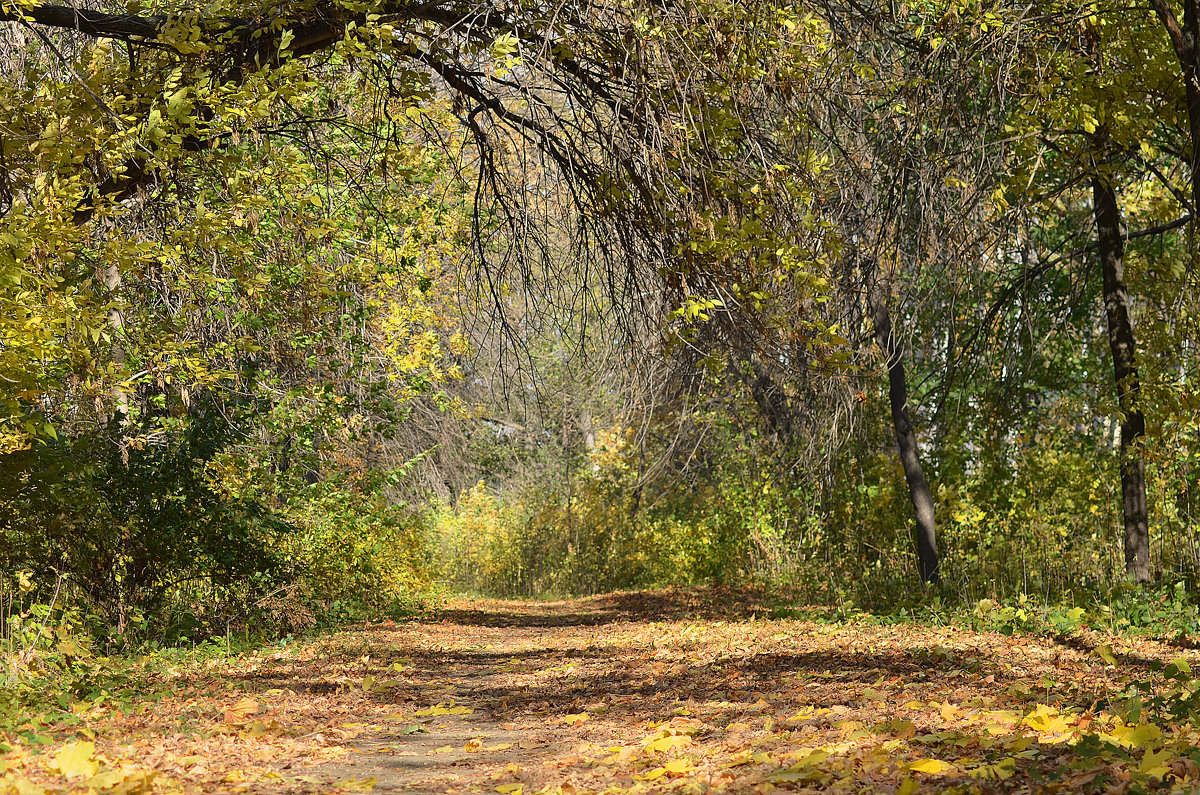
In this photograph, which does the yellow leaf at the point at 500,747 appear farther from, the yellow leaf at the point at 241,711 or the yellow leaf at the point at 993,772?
the yellow leaf at the point at 993,772

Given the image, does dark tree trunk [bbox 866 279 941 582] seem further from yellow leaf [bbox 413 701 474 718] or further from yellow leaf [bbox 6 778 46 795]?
yellow leaf [bbox 6 778 46 795]

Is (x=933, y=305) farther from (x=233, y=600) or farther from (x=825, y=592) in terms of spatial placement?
(x=233, y=600)

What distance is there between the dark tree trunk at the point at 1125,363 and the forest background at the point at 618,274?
4 centimetres

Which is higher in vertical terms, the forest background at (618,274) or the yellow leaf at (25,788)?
the forest background at (618,274)

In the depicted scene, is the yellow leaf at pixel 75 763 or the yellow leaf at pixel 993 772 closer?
the yellow leaf at pixel 993 772

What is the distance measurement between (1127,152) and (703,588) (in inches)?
422

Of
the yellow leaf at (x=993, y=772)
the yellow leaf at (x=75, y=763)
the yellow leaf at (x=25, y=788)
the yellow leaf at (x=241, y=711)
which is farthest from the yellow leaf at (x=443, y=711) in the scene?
the yellow leaf at (x=993, y=772)

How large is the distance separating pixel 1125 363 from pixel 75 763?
8365mm

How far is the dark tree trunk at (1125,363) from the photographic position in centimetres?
891

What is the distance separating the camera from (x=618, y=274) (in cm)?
743

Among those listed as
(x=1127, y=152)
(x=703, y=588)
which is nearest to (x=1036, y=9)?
(x=1127, y=152)

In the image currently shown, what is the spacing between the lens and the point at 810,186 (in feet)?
20.8

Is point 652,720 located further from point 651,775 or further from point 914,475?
point 914,475

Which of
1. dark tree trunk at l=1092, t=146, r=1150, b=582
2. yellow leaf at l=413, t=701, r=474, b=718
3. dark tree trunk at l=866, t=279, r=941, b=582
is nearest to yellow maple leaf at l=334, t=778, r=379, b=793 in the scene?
yellow leaf at l=413, t=701, r=474, b=718
